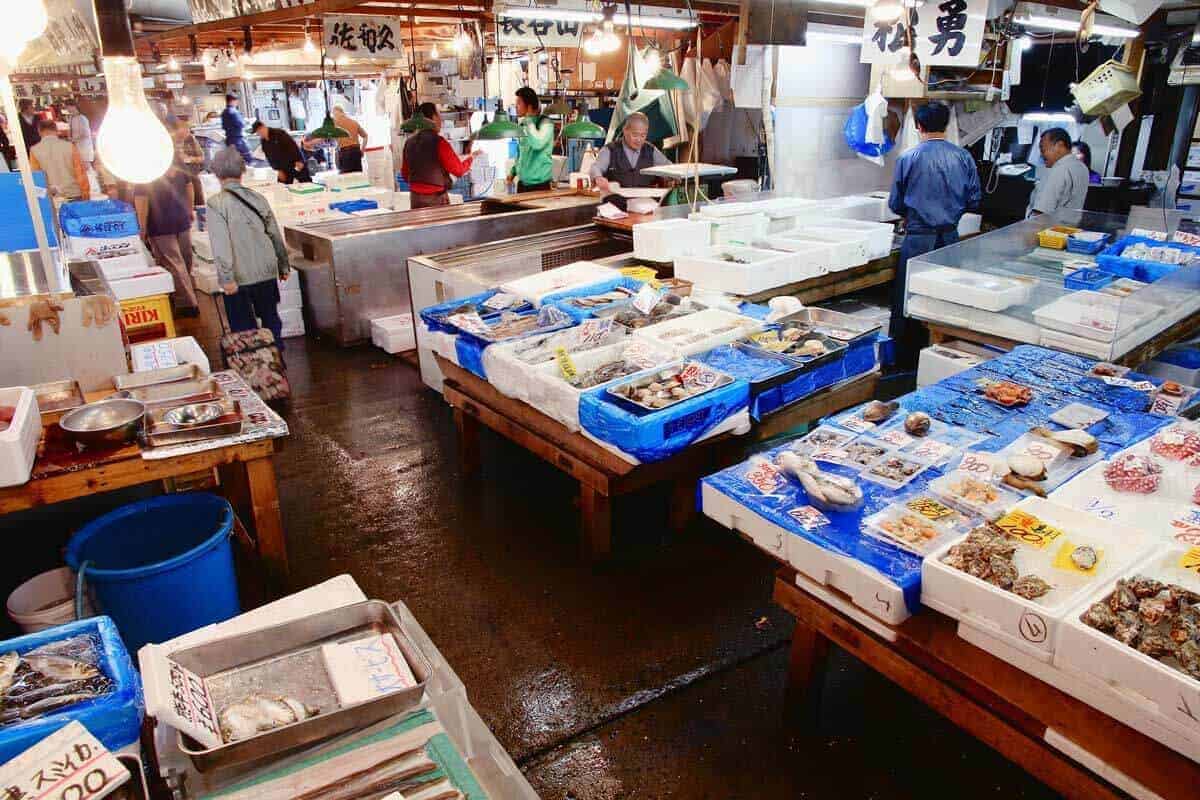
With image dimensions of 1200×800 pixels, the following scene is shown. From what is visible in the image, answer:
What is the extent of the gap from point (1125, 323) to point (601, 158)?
531cm

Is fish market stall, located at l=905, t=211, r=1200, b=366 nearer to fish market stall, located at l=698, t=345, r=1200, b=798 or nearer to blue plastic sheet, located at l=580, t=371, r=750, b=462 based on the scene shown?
fish market stall, located at l=698, t=345, r=1200, b=798

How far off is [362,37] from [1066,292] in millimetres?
8316

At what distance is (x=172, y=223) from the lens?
910 centimetres

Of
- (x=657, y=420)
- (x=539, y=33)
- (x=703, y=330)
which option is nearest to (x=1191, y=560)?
(x=657, y=420)

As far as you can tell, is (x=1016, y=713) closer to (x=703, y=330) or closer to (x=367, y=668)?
(x=367, y=668)

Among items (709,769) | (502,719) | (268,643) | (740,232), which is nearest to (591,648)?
(502,719)

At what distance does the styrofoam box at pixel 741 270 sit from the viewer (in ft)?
17.2

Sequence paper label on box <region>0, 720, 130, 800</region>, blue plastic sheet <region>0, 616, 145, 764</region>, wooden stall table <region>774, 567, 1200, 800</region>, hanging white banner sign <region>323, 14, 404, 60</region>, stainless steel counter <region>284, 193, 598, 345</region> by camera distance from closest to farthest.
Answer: paper label on box <region>0, 720, 130, 800</region>, blue plastic sheet <region>0, 616, 145, 764</region>, wooden stall table <region>774, 567, 1200, 800</region>, stainless steel counter <region>284, 193, 598, 345</region>, hanging white banner sign <region>323, 14, 404, 60</region>

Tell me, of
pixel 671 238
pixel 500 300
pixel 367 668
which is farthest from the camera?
pixel 671 238

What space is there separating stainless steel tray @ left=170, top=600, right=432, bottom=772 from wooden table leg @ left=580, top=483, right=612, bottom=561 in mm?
1997

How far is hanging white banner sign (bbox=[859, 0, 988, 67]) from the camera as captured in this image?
18.7 feet

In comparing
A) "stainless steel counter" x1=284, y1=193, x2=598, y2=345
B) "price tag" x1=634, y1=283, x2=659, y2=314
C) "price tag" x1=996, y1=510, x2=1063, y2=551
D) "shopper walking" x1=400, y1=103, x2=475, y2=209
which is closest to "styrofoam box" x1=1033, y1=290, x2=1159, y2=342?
"price tag" x1=634, y1=283, x2=659, y2=314

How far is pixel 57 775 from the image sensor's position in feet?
5.16

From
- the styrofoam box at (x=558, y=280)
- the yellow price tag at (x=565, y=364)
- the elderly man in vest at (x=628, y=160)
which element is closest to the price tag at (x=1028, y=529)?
the yellow price tag at (x=565, y=364)
